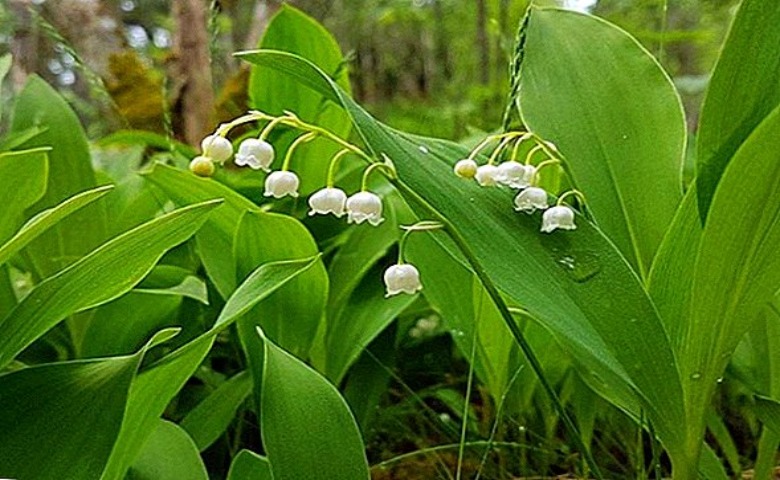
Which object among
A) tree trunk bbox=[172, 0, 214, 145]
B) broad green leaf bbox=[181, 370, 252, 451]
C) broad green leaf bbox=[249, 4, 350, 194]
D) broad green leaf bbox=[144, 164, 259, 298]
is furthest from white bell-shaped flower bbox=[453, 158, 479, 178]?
tree trunk bbox=[172, 0, 214, 145]

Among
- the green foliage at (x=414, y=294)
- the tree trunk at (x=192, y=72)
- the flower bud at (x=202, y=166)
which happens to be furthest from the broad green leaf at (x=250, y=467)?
the tree trunk at (x=192, y=72)

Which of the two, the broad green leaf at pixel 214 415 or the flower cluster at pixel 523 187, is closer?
the flower cluster at pixel 523 187

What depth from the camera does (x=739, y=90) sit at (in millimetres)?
489

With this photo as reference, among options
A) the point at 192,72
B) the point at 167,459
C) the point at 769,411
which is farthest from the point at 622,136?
the point at 192,72

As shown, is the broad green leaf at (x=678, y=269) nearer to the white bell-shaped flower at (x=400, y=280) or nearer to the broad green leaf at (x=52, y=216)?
the white bell-shaped flower at (x=400, y=280)

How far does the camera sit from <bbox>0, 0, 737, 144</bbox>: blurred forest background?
180 cm

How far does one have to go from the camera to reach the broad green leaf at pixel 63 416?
19.3 inches

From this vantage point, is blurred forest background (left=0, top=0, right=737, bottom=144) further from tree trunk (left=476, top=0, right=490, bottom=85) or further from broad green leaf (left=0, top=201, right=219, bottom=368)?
broad green leaf (left=0, top=201, right=219, bottom=368)

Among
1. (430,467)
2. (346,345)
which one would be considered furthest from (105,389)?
(430,467)

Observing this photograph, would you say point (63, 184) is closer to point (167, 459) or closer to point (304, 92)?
point (304, 92)

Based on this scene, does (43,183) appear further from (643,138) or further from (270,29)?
(643,138)

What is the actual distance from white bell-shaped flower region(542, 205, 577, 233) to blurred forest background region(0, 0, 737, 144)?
1.05 ft

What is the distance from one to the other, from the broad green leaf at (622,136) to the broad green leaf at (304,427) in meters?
0.28

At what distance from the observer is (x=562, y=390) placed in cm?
87
